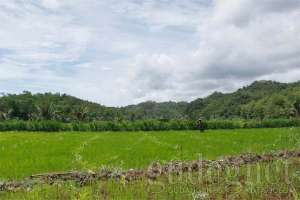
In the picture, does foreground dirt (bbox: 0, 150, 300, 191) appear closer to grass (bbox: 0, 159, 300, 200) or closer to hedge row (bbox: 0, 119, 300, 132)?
grass (bbox: 0, 159, 300, 200)

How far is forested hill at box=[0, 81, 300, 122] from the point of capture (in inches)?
3521

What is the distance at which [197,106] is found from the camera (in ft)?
418

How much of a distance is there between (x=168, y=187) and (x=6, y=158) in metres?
12.0

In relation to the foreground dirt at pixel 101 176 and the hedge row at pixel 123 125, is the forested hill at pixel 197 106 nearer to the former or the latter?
the hedge row at pixel 123 125

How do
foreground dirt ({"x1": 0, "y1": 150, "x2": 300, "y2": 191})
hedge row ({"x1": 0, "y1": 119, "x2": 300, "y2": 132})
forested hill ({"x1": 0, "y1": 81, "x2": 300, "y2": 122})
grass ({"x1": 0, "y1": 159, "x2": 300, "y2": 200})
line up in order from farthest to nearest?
forested hill ({"x1": 0, "y1": 81, "x2": 300, "y2": 122}) < hedge row ({"x1": 0, "y1": 119, "x2": 300, "y2": 132}) < foreground dirt ({"x1": 0, "y1": 150, "x2": 300, "y2": 191}) < grass ({"x1": 0, "y1": 159, "x2": 300, "y2": 200})

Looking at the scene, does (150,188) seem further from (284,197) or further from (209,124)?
(209,124)

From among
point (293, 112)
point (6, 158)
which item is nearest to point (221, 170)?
point (6, 158)

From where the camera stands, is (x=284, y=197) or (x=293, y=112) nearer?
(x=284, y=197)

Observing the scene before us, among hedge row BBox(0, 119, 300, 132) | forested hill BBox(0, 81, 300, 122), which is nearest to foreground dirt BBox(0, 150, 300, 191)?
hedge row BBox(0, 119, 300, 132)

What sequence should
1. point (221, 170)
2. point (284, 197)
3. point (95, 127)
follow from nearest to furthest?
point (284, 197) → point (221, 170) → point (95, 127)

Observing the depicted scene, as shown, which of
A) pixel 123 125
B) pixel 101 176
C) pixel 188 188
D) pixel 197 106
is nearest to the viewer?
pixel 188 188

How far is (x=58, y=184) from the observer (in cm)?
991

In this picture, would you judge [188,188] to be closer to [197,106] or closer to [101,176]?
[101,176]

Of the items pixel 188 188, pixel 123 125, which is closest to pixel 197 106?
pixel 123 125
